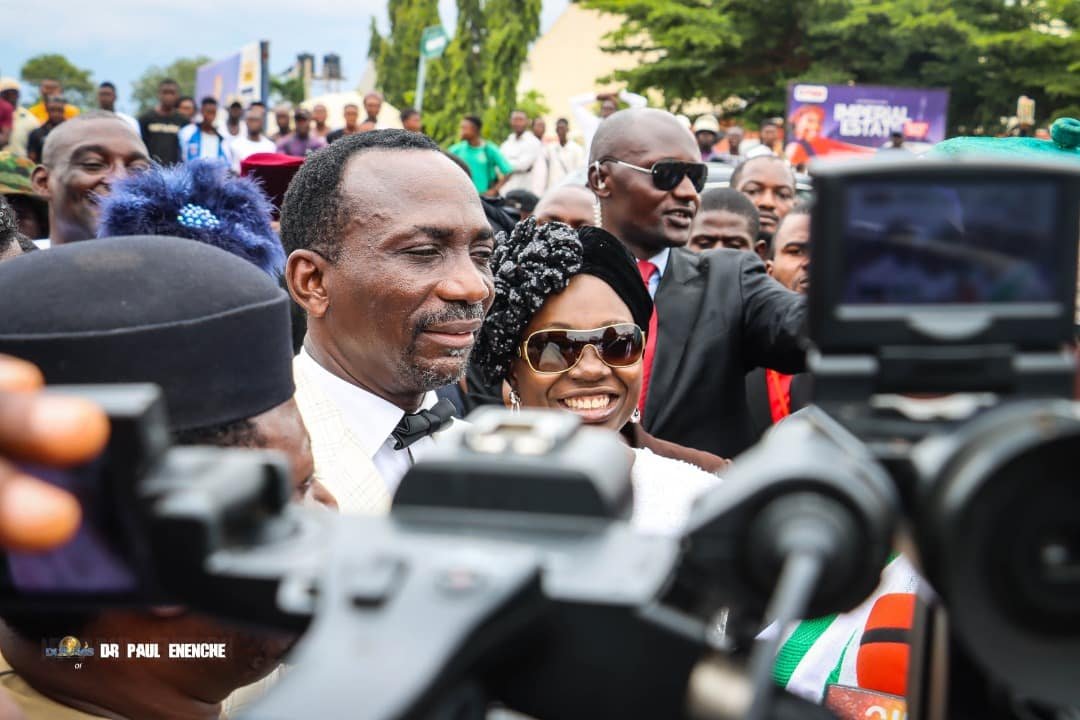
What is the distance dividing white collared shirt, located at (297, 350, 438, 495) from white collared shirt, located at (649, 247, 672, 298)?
6.46 ft

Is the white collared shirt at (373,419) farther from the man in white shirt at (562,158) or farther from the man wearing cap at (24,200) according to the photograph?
the man in white shirt at (562,158)

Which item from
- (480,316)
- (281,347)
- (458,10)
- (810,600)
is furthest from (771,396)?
(458,10)

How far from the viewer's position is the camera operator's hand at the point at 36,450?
0.66m

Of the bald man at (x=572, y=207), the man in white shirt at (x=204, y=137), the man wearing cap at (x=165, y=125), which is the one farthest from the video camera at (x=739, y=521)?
the man in white shirt at (x=204, y=137)

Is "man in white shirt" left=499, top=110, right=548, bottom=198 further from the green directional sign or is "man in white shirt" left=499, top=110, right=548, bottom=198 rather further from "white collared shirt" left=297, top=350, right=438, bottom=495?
"white collared shirt" left=297, top=350, right=438, bottom=495

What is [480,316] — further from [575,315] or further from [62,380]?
[62,380]

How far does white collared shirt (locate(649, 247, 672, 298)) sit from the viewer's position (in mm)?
4590

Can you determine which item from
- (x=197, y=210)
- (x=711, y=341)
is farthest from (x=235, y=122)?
(x=197, y=210)

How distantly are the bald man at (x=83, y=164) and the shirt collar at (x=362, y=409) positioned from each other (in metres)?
2.88

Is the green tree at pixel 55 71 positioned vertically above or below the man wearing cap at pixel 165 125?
above

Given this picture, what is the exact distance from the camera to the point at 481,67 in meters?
30.2

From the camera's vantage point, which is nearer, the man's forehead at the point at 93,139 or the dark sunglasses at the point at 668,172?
the dark sunglasses at the point at 668,172

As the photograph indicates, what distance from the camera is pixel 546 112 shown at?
3012 centimetres

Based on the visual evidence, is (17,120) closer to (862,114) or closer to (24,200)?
(24,200)
